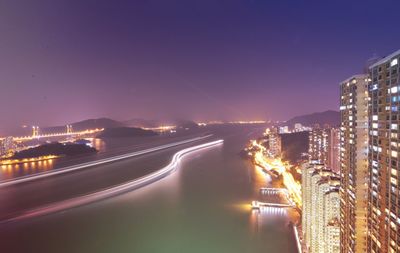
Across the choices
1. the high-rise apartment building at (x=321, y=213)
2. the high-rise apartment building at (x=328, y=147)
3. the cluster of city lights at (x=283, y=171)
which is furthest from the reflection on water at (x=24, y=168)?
the high-rise apartment building at (x=328, y=147)

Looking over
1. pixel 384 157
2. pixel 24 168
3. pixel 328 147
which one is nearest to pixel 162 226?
pixel 384 157

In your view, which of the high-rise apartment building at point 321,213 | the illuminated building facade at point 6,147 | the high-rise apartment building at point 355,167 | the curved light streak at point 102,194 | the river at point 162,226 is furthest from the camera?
the illuminated building facade at point 6,147

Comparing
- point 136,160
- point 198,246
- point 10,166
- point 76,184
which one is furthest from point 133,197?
point 10,166

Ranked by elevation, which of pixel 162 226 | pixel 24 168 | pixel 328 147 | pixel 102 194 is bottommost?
pixel 162 226

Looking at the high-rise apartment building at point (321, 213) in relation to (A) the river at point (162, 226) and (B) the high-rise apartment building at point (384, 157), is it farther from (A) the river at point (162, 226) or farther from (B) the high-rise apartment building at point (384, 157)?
(B) the high-rise apartment building at point (384, 157)

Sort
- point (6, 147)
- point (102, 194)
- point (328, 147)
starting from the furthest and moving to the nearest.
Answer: point (6, 147), point (328, 147), point (102, 194)

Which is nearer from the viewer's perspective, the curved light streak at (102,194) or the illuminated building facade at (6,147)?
the curved light streak at (102,194)

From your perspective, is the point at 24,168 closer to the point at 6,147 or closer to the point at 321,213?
the point at 6,147
